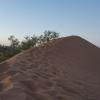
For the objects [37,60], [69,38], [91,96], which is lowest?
[91,96]

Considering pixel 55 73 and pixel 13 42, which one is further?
pixel 13 42

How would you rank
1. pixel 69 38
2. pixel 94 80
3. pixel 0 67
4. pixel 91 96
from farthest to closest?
1. pixel 69 38
2. pixel 0 67
3. pixel 94 80
4. pixel 91 96

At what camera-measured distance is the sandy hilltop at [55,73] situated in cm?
510

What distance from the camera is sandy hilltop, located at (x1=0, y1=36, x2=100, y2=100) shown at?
16.7 feet

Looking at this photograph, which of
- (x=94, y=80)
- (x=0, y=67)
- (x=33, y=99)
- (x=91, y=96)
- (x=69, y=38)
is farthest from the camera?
(x=69, y=38)

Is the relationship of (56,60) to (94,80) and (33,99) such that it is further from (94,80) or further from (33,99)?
(33,99)

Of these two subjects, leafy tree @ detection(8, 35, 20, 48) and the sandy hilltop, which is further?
leafy tree @ detection(8, 35, 20, 48)

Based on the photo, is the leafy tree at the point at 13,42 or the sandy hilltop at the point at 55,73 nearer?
the sandy hilltop at the point at 55,73

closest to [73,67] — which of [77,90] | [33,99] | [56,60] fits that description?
[56,60]

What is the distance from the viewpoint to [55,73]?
696cm

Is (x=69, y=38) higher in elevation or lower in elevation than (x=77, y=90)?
higher

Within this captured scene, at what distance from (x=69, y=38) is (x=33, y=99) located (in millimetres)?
5628

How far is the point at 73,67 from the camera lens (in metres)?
7.88

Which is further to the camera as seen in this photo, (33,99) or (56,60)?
(56,60)
